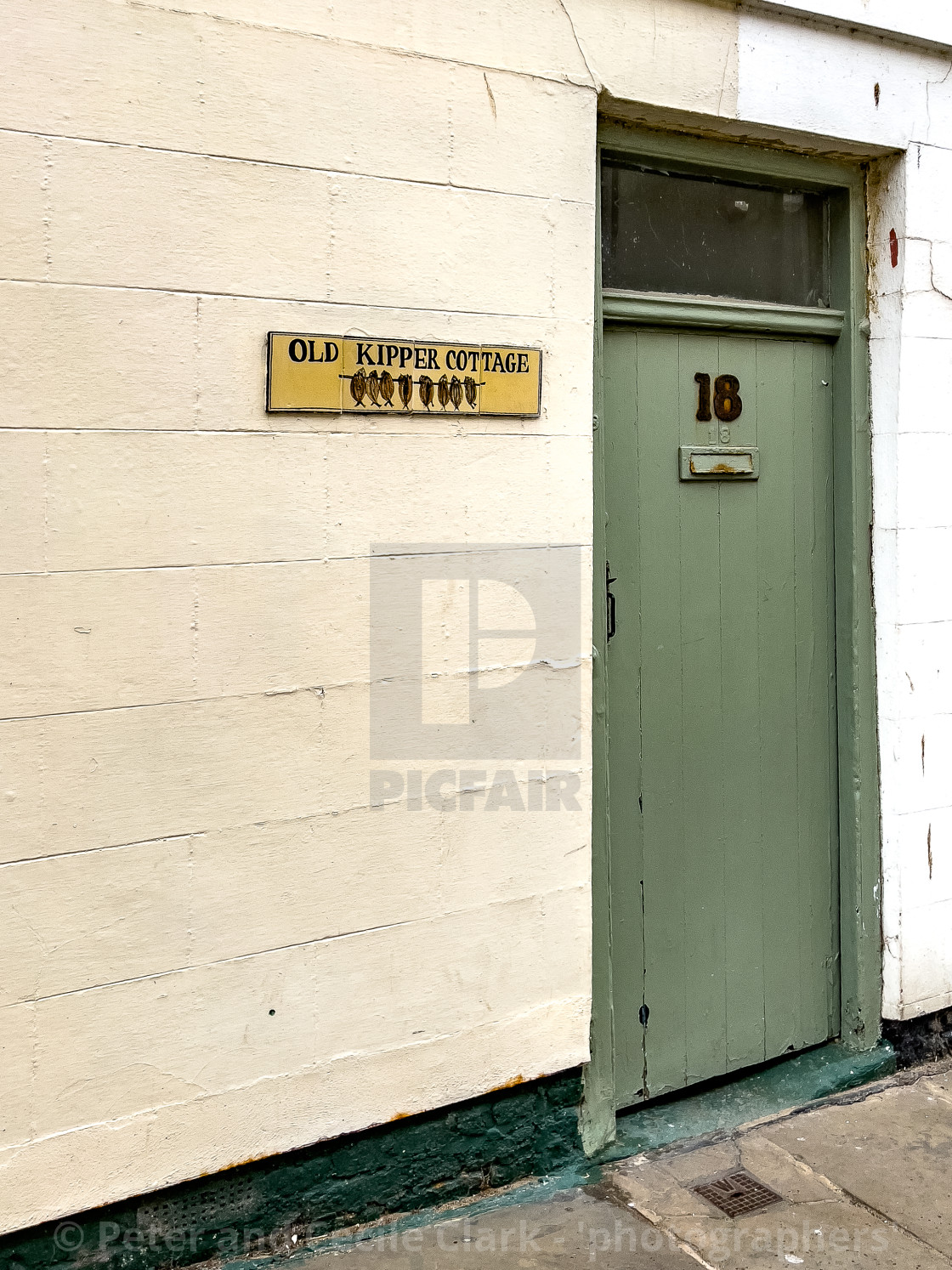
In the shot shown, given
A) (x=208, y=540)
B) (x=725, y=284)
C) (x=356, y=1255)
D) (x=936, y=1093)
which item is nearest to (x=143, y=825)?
(x=208, y=540)

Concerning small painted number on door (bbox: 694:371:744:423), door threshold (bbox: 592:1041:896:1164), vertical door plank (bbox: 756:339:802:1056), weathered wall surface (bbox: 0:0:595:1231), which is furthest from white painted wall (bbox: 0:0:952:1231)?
vertical door plank (bbox: 756:339:802:1056)

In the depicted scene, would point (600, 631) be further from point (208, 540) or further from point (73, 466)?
point (73, 466)

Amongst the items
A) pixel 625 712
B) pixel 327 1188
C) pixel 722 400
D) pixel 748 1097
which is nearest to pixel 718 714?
pixel 625 712

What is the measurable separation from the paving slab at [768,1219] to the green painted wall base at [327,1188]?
28 centimetres

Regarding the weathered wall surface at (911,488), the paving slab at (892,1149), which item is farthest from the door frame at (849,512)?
the paving slab at (892,1149)

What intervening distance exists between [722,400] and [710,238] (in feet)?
1.76

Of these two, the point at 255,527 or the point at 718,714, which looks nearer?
the point at 255,527

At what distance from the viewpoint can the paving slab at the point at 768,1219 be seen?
2.93 meters

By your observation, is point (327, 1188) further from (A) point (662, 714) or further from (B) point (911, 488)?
(B) point (911, 488)

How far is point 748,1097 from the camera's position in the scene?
12.5 feet

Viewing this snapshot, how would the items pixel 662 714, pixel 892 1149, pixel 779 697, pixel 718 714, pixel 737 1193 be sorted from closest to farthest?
pixel 737 1193 → pixel 892 1149 → pixel 662 714 → pixel 718 714 → pixel 779 697

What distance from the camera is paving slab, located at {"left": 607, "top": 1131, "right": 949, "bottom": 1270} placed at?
2930 mm

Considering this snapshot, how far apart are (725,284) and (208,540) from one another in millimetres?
2019

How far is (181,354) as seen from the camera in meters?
2.69
